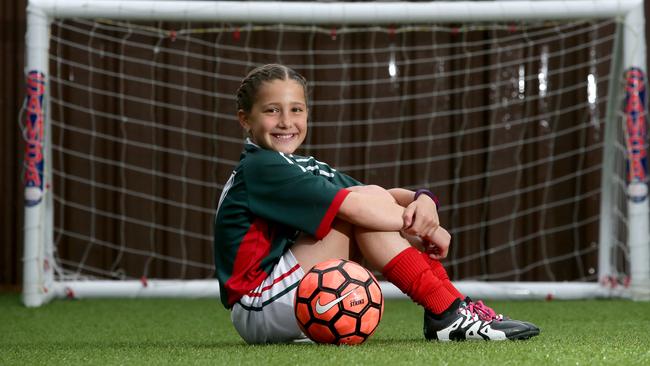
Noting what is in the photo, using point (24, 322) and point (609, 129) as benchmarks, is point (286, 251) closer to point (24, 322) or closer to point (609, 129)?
point (24, 322)

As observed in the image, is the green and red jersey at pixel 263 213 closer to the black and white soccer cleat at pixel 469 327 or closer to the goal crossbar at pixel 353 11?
the black and white soccer cleat at pixel 469 327

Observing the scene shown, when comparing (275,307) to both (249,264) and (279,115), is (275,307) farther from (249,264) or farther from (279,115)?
(279,115)

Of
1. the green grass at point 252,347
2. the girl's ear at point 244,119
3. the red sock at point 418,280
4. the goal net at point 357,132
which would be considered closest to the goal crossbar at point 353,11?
the goal net at point 357,132

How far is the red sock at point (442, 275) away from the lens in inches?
80.2

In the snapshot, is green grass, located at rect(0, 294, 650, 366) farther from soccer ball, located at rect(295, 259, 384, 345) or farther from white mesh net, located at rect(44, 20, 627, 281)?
white mesh net, located at rect(44, 20, 627, 281)

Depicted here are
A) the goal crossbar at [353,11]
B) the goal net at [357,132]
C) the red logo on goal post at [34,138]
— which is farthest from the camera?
the goal net at [357,132]

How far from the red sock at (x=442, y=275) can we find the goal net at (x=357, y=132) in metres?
2.49

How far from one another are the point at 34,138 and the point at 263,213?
1963 mm

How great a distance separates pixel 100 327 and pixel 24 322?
326 mm

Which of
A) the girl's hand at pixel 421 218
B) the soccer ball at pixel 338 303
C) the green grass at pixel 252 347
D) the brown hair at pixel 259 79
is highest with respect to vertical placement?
the brown hair at pixel 259 79

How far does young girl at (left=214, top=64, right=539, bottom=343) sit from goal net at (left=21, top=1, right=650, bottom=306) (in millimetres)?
2419

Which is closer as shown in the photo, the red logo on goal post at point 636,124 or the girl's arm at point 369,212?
the girl's arm at point 369,212

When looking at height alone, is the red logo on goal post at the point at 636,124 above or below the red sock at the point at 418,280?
above

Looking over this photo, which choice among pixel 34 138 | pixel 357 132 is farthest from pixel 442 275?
pixel 357 132
